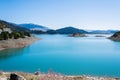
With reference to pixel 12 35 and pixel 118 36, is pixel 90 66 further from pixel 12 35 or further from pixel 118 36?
pixel 118 36

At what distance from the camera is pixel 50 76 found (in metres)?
6.45

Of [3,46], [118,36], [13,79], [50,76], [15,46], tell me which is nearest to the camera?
[50,76]

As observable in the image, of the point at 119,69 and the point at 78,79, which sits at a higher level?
the point at 78,79

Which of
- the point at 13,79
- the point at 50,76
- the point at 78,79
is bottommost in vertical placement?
the point at 78,79

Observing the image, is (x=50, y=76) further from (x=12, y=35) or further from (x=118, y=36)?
(x=118, y=36)

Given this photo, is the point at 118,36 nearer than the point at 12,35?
No

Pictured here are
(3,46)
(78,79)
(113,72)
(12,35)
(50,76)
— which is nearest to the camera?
(50,76)

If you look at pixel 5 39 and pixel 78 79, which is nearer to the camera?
pixel 78 79

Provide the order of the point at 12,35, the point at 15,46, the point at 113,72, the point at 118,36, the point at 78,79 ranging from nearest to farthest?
the point at 78,79
the point at 113,72
the point at 15,46
the point at 12,35
the point at 118,36

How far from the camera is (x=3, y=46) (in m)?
80.2

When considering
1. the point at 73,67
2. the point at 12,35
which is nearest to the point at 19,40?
the point at 12,35

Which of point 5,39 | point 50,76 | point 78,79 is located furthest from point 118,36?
point 50,76

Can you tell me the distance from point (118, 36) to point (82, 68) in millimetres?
110504

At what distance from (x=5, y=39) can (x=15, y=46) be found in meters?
4.49
